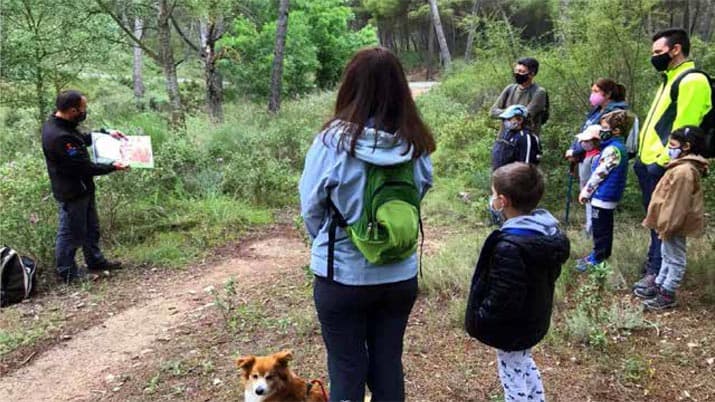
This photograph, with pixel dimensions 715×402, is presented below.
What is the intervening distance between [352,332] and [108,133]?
448 cm

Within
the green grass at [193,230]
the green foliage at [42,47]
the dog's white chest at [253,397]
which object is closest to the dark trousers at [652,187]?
the dog's white chest at [253,397]

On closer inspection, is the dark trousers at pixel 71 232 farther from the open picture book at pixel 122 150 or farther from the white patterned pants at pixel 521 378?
the white patterned pants at pixel 521 378

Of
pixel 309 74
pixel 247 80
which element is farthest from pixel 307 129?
pixel 309 74

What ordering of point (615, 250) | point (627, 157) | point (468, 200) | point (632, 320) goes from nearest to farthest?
point (632, 320)
point (627, 157)
point (615, 250)
point (468, 200)

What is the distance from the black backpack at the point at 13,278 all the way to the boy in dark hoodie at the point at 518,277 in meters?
4.63

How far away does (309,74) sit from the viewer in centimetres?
2259

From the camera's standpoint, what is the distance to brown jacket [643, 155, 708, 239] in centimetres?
403

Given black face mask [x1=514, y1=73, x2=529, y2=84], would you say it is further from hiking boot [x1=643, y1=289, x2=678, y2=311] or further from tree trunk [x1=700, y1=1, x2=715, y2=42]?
tree trunk [x1=700, y1=1, x2=715, y2=42]

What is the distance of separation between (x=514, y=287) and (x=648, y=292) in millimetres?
2512

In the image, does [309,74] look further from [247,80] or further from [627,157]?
[627,157]

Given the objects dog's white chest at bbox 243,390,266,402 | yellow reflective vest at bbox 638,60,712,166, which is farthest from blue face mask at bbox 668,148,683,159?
dog's white chest at bbox 243,390,266,402

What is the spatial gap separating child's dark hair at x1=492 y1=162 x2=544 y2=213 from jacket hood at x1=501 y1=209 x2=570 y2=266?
0.07m

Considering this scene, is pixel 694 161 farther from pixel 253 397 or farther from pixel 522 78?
pixel 253 397

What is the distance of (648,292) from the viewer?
4.47m
